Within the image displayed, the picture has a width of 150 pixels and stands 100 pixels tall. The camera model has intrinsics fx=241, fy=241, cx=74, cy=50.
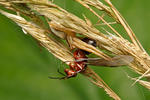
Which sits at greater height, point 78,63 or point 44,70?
point 78,63

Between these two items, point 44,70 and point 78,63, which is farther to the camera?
point 44,70

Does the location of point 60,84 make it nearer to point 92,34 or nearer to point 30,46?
point 30,46

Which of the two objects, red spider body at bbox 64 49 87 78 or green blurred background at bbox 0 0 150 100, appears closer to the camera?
red spider body at bbox 64 49 87 78

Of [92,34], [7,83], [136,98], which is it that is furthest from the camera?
[136,98]

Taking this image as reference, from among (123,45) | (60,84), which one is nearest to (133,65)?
(123,45)

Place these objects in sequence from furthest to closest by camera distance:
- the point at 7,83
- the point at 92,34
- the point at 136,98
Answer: the point at 136,98 → the point at 7,83 → the point at 92,34

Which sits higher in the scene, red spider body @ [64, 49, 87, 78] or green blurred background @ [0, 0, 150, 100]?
red spider body @ [64, 49, 87, 78]

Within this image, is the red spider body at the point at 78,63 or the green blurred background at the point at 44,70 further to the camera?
the green blurred background at the point at 44,70

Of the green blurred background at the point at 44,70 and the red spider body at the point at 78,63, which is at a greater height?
the red spider body at the point at 78,63
